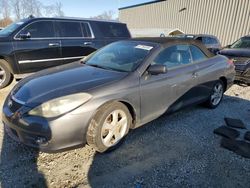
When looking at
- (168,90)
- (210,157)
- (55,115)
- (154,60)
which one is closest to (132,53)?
(154,60)

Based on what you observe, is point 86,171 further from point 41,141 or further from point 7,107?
point 7,107

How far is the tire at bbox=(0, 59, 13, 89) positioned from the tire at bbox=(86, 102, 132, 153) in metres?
3.84

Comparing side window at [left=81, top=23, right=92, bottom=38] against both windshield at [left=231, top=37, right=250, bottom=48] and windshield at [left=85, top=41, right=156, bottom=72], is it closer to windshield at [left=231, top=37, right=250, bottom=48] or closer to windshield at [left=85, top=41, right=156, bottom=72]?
windshield at [left=85, top=41, right=156, bottom=72]

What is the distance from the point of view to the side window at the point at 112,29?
712cm

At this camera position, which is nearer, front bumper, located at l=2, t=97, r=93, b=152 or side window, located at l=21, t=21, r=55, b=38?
front bumper, located at l=2, t=97, r=93, b=152

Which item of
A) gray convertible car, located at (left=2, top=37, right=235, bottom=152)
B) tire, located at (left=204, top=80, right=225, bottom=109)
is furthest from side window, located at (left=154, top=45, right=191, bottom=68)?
tire, located at (left=204, top=80, right=225, bottom=109)

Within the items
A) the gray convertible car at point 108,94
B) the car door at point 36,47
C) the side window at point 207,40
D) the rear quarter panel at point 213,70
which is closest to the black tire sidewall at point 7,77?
the car door at point 36,47

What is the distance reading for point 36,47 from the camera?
5852 millimetres

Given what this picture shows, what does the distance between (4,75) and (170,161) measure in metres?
4.63

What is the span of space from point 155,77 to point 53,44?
12.3 ft

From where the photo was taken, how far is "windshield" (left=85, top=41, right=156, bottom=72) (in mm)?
3460

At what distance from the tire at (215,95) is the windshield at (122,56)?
1951 millimetres

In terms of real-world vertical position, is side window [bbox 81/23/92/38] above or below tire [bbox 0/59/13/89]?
above

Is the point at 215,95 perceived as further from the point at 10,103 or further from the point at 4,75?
the point at 4,75
